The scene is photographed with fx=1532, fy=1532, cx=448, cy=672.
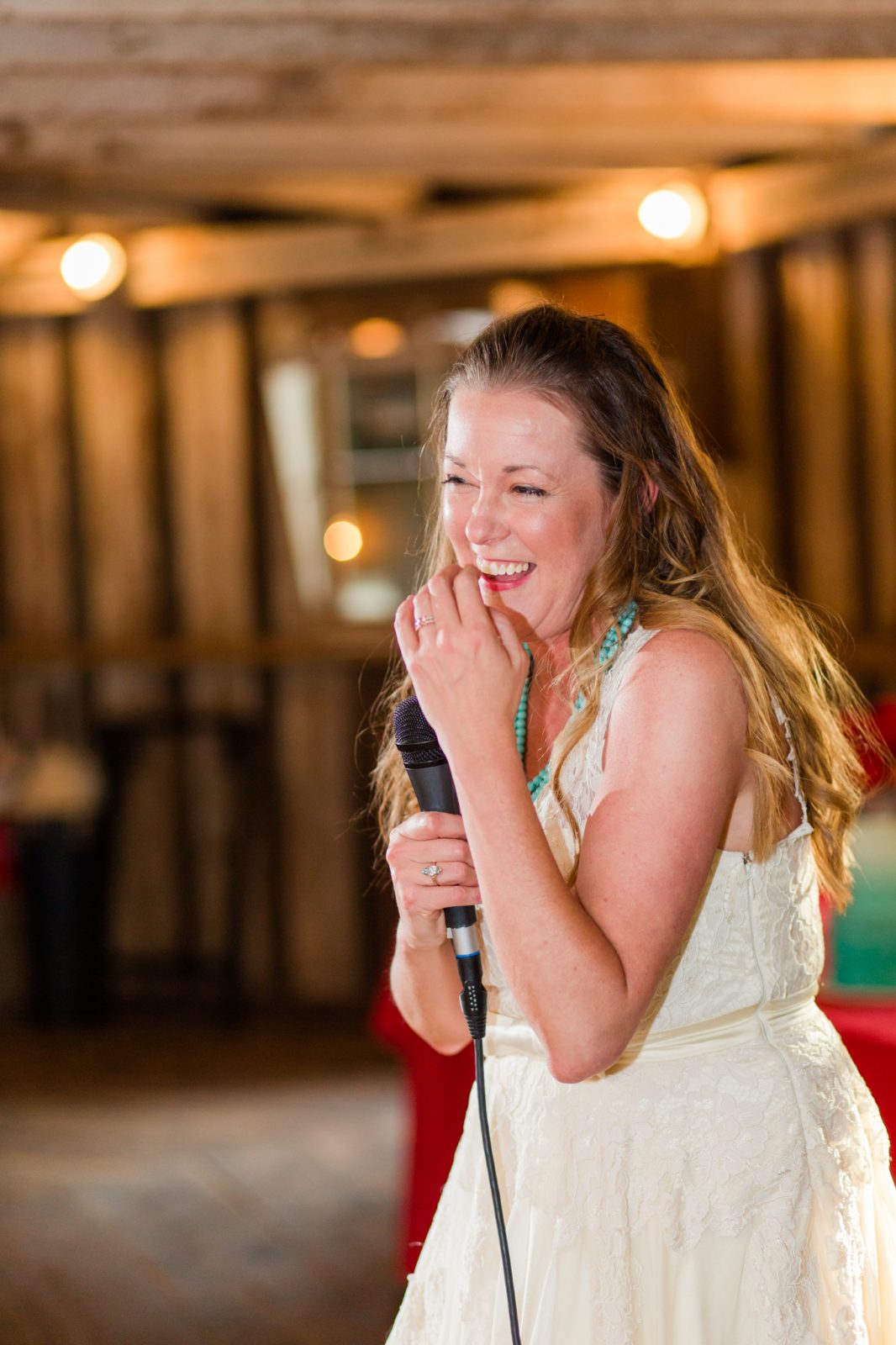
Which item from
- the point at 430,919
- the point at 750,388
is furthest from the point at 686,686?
the point at 750,388

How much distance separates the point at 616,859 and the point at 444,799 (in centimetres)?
21

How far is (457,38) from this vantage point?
3.18 meters

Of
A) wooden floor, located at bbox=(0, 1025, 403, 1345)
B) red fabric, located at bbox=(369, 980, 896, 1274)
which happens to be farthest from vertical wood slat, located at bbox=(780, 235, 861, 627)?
red fabric, located at bbox=(369, 980, 896, 1274)

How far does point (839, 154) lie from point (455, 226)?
4.92ft

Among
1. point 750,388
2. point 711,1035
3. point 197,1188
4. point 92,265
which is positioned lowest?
point 197,1188

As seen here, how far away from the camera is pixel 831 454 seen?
557 cm

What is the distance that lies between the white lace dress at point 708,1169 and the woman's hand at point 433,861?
0.12 meters

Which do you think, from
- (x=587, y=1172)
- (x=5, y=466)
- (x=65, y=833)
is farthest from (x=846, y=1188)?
(x=5, y=466)

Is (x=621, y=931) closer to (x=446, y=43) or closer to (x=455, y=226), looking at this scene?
(x=446, y=43)

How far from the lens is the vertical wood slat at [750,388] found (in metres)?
5.70

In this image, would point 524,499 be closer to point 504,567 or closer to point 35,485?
point 504,567

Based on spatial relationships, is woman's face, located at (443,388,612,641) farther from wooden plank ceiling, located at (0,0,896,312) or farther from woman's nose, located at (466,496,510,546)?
wooden plank ceiling, located at (0,0,896,312)

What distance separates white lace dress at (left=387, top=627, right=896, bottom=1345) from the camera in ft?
4.51

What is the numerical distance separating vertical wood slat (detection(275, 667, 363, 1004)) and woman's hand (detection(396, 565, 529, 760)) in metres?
4.95
